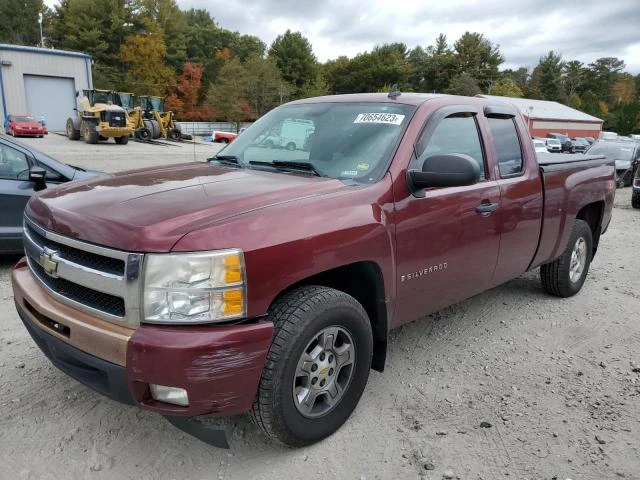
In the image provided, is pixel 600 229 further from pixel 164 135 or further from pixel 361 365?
pixel 164 135

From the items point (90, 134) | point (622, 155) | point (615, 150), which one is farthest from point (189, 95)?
point (622, 155)

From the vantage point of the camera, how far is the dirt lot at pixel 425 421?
2.66m

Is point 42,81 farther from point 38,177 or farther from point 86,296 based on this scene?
point 86,296

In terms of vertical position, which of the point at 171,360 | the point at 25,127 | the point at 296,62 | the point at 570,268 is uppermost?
the point at 296,62

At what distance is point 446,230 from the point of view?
3.32 meters

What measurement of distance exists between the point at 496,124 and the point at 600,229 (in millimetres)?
2440

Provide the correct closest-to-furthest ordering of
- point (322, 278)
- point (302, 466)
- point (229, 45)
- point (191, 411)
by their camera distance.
→ point (191, 411), point (302, 466), point (322, 278), point (229, 45)

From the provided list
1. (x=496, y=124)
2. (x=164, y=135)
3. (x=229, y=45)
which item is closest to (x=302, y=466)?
(x=496, y=124)

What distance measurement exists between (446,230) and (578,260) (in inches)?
112

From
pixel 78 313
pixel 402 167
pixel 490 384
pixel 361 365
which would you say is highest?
pixel 402 167

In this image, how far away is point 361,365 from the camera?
294 cm

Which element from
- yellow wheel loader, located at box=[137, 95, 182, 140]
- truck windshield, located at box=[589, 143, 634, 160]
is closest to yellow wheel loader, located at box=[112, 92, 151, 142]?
yellow wheel loader, located at box=[137, 95, 182, 140]

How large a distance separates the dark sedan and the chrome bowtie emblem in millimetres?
3331

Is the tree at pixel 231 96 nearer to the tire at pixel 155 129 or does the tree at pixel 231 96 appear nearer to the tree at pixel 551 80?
the tire at pixel 155 129
